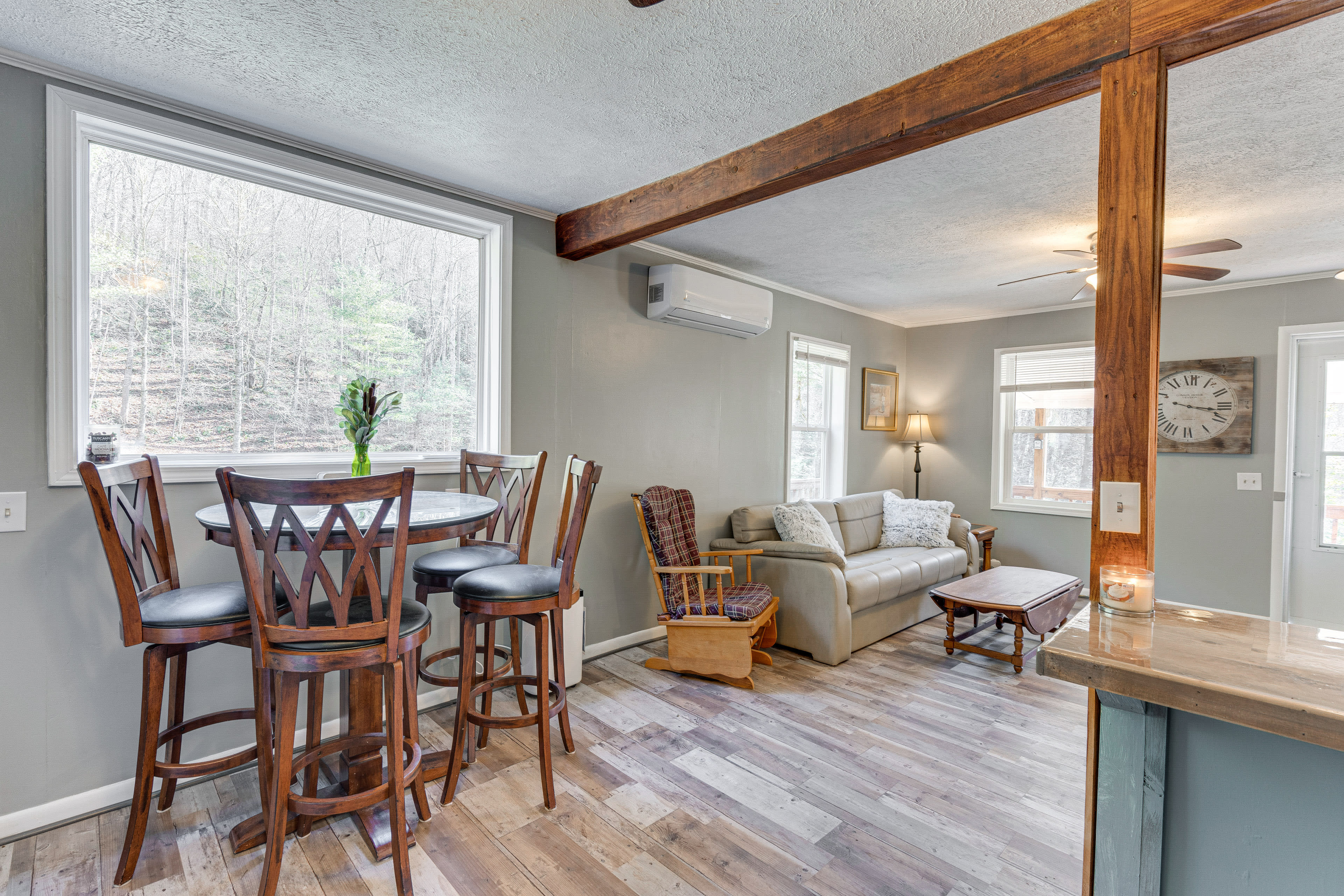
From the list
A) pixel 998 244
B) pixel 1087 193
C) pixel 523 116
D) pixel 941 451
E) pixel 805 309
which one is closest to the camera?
pixel 523 116

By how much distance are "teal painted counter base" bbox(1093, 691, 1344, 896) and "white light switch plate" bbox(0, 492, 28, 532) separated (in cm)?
302

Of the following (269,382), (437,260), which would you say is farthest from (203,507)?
(437,260)

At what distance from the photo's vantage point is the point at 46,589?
207 cm

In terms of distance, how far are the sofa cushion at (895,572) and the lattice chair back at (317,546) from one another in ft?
8.79

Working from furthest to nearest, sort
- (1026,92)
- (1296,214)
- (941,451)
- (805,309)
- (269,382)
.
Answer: (941,451) → (805,309) → (1296,214) → (269,382) → (1026,92)

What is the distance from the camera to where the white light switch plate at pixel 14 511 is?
199 centimetres

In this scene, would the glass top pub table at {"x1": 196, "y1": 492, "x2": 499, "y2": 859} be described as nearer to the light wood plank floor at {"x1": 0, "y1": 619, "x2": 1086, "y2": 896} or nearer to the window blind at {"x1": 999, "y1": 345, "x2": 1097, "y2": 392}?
the light wood plank floor at {"x1": 0, "y1": 619, "x2": 1086, "y2": 896}

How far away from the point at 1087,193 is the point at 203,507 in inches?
155

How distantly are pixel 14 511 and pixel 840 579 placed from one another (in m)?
3.46

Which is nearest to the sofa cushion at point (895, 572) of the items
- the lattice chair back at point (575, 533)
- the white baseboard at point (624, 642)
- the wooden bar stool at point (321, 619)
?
the white baseboard at point (624, 642)

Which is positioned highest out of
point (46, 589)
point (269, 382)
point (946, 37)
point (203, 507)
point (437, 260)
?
point (946, 37)

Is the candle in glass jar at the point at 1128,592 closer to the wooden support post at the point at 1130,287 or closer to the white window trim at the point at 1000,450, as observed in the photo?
the wooden support post at the point at 1130,287

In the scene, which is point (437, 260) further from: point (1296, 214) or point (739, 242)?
point (1296, 214)

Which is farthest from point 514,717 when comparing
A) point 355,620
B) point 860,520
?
point 860,520
